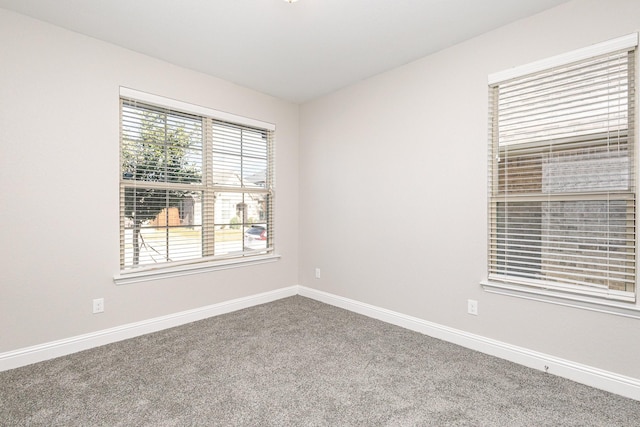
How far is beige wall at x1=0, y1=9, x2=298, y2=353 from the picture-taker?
2.27 meters

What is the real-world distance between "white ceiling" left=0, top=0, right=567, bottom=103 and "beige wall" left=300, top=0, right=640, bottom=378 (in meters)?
0.22

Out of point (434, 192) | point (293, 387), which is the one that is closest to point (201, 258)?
point (293, 387)

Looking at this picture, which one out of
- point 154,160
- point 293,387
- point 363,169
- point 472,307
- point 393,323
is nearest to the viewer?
point 293,387

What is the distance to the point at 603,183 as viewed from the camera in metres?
2.06

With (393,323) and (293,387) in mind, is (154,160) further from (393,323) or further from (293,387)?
(393,323)

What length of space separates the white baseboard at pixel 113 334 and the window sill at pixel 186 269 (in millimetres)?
390

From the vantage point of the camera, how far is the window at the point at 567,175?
199 cm

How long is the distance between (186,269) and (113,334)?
797 mm

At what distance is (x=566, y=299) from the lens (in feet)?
7.09

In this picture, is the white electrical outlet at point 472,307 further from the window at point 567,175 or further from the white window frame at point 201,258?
the white window frame at point 201,258

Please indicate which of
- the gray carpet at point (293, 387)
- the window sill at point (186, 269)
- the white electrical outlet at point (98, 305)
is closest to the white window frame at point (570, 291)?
the gray carpet at point (293, 387)

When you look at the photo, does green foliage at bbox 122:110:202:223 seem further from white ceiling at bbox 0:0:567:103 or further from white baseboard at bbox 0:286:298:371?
white baseboard at bbox 0:286:298:371

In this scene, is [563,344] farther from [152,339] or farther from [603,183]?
[152,339]

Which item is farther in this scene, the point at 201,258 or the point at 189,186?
the point at 201,258
